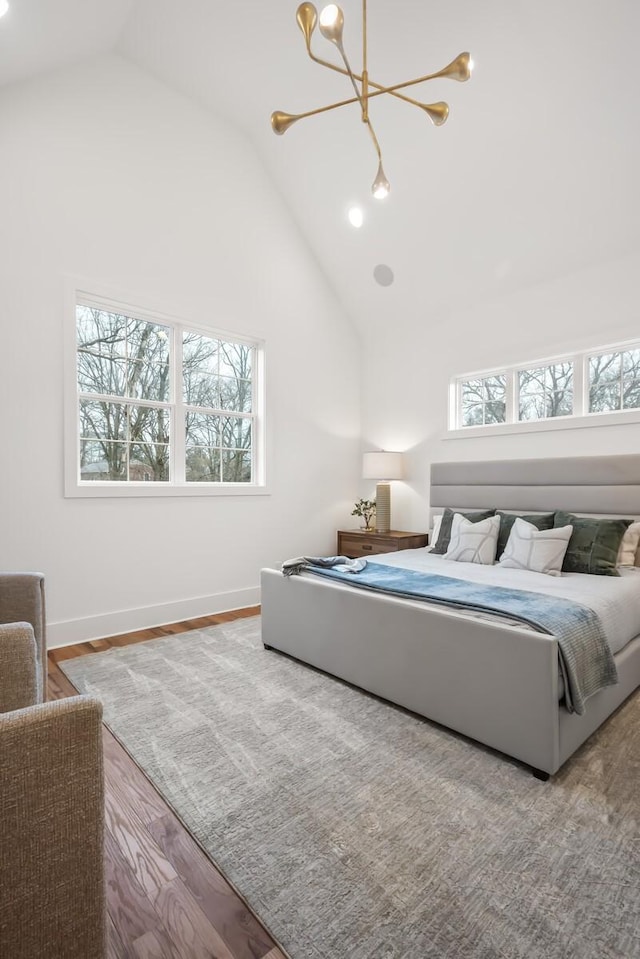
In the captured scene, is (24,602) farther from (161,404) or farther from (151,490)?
(161,404)

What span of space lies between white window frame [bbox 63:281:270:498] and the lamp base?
1117mm

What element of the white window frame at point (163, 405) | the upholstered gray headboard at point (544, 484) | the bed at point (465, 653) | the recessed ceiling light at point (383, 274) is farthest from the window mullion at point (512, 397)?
the white window frame at point (163, 405)

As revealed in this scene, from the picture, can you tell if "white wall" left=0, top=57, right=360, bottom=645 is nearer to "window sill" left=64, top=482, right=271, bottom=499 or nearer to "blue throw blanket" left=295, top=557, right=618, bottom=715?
"window sill" left=64, top=482, right=271, bottom=499

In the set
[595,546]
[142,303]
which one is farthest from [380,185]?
[595,546]

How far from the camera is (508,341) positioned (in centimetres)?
403

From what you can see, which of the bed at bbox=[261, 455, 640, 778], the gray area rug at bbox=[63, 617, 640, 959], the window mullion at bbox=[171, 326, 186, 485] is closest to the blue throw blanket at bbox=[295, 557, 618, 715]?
the bed at bbox=[261, 455, 640, 778]

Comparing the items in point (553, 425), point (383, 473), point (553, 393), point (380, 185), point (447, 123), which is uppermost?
point (447, 123)

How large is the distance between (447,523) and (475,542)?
481mm

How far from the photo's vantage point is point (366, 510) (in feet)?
16.0

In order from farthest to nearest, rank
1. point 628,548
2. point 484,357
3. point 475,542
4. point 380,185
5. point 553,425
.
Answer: point 484,357 → point 553,425 → point 475,542 → point 628,548 → point 380,185

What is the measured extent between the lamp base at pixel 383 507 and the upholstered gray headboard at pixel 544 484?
1.53 feet

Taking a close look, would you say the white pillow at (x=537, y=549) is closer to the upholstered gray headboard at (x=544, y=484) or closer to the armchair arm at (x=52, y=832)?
the upholstered gray headboard at (x=544, y=484)

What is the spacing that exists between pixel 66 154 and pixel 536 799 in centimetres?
437

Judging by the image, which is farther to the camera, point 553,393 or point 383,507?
point 383,507
